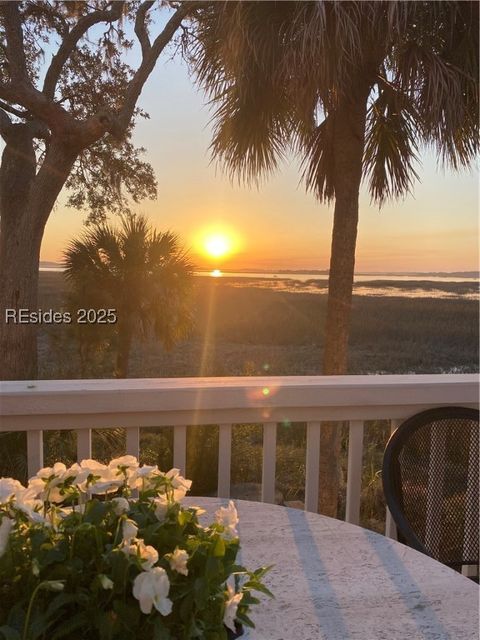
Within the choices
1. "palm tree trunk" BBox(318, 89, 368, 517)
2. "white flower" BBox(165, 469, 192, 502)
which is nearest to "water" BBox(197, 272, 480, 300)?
"palm tree trunk" BBox(318, 89, 368, 517)

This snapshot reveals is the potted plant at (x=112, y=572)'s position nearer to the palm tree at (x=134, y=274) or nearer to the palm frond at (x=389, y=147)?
the palm frond at (x=389, y=147)

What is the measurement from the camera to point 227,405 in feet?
4.26

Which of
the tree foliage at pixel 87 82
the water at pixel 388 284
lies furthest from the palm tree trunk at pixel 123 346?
the water at pixel 388 284

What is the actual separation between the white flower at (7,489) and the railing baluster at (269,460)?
33.4 inches

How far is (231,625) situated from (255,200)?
1139 centimetres

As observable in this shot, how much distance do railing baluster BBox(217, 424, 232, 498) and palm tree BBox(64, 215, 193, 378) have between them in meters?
5.78

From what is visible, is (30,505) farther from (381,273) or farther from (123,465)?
(381,273)

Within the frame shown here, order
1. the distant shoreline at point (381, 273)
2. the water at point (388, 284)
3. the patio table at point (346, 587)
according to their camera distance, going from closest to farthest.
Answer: the patio table at point (346, 587), the distant shoreline at point (381, 273), the water at point (388, 284)

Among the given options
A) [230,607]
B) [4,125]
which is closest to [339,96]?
[230,607]

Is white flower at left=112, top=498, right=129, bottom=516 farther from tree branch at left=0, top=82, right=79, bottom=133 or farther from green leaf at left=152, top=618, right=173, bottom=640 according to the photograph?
tree branch at left=0, top=82, right=79, bottom=133

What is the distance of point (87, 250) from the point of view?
274 inches

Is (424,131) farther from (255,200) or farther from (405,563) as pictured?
(255,200)

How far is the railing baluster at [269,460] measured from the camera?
4.50 ft

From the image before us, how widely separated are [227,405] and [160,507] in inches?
28.6
